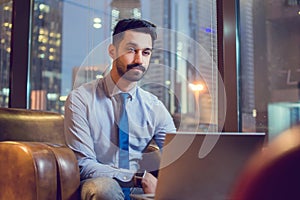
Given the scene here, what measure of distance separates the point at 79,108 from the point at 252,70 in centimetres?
106

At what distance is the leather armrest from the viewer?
1.79 metres

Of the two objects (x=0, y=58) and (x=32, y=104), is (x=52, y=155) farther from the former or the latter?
(x=0, y=58)

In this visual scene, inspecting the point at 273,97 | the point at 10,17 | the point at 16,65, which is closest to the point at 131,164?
the point at 273,97

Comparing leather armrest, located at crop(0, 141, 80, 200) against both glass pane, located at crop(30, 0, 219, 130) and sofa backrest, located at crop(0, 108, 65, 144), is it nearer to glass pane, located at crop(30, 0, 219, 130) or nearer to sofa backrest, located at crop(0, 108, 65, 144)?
sofa backrest, located at crop(0, 108, 65, 144)

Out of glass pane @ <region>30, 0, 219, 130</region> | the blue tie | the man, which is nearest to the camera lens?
the man

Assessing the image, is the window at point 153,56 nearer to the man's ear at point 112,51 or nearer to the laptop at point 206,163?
the man's ear at point 112,51

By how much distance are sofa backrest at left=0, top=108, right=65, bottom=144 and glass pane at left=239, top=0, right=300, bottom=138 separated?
1159 millimetres

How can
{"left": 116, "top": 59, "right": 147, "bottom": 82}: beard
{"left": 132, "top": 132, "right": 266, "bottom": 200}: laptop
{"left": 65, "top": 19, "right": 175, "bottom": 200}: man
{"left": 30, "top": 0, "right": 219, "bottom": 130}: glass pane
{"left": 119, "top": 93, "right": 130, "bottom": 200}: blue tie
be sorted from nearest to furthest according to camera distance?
{"left": 132, "top": 132, "right": 266, "bottom": 200}: laptop
{"left": 65, "top": 19, "right": 175, "bottom": 200}: man
{"left": 119, "top": 93, "right": 130, "bottom": 200}: blue tie
{"left": 116, "top": 59, "right": 147, "bottom": 82}: beard
{"left": 30, "top": 0, "right": 219, "bottom": 130}: glass pane

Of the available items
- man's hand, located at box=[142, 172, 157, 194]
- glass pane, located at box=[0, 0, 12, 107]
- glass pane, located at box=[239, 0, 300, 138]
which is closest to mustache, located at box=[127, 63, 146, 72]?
glass pane, located at box=[239, 0, 300, 138]

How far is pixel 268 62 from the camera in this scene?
2.39 metres

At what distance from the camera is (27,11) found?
12.2 feet

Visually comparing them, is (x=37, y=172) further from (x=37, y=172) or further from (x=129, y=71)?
(x=129, y=71)

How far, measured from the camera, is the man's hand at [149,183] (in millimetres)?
1832

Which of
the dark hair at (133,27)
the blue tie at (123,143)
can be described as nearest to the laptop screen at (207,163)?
the blue tie at (123,143)
